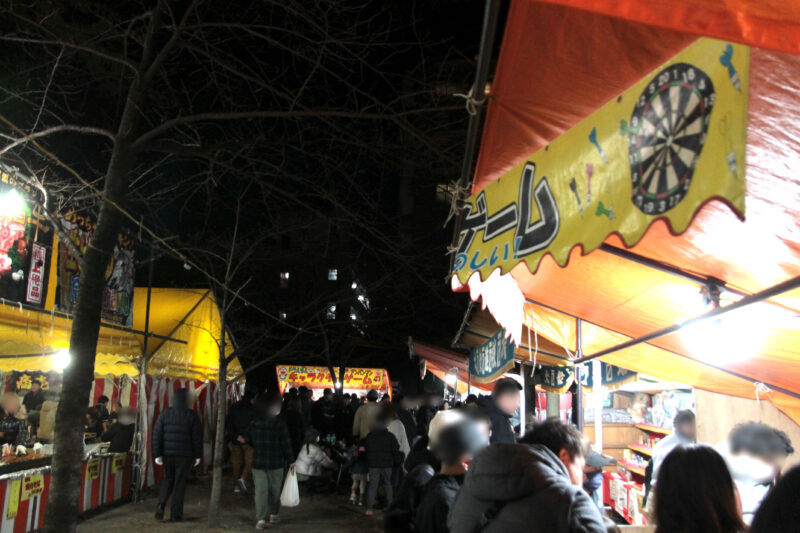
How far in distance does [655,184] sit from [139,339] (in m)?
13.7

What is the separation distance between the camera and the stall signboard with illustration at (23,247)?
337 inches

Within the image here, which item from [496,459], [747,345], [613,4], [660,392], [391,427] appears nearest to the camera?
[613,4]

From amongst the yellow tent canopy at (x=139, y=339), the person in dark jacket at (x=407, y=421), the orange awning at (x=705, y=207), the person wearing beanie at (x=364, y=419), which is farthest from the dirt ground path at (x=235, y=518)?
the orange awning at (x=705, y=207)

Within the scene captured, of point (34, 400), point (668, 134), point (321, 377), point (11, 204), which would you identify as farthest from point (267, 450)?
point (321, 377)

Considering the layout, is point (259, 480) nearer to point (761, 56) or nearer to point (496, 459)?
point (496, 459)

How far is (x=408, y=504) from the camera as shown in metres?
3.95

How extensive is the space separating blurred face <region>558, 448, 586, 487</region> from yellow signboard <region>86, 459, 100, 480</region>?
33.0 ft

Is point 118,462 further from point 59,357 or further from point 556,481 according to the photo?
point 556,481

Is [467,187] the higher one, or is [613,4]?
[467,187]

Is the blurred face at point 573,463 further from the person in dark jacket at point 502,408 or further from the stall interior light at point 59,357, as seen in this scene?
the stall interior light at point 59,357

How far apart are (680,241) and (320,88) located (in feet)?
19.6

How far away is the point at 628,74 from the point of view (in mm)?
3016

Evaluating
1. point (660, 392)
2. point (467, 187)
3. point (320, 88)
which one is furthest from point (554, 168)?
point (660, 392)

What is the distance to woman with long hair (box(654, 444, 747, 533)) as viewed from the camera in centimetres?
223
